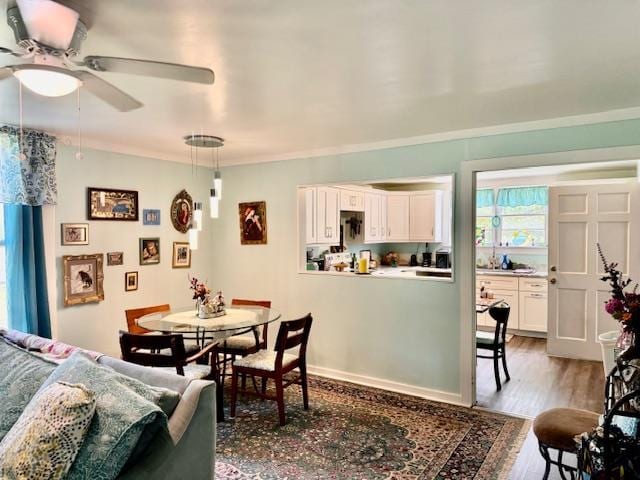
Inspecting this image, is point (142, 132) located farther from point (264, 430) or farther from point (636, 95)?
point (636, 95)

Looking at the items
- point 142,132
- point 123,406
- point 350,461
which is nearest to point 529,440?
point 350,461

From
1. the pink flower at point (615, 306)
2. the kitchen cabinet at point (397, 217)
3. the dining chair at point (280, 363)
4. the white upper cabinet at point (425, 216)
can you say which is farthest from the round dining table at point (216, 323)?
the white upper cabinet at point (425, 216)

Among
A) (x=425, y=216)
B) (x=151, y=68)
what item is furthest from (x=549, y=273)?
(x=151, y=68)

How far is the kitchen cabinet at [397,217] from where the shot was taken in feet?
22.8

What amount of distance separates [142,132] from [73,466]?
9.46ft

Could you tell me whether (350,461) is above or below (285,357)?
below

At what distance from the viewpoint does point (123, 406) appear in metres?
1.58

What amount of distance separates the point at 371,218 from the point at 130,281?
350 cm

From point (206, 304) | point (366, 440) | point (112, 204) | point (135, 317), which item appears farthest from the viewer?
point (112, 204)

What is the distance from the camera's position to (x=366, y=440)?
3.03 m

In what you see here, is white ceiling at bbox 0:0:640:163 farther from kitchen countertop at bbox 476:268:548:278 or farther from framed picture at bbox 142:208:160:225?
kitchen countertop at bbox 476:268:548:278

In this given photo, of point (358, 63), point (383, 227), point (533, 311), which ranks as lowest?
point (533, 311)

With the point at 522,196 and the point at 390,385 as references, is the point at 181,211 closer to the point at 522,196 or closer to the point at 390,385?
the point at 390,385

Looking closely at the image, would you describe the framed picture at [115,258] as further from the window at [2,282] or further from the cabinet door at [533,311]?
the cabinet door at [533,311]
